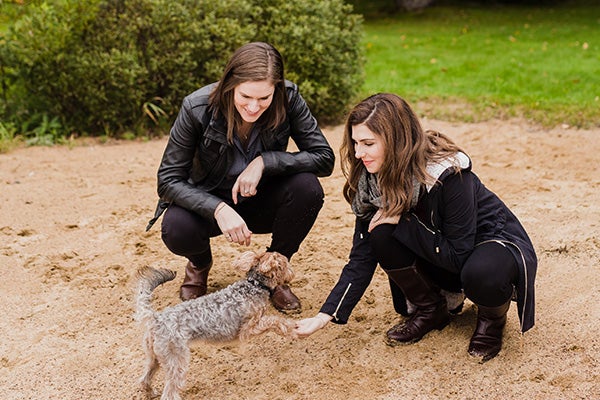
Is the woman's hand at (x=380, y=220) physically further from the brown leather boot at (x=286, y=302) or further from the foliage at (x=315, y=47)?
the foliage at (x=315, y=47)

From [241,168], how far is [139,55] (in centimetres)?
433

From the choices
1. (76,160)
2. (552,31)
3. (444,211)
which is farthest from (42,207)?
(552,31)

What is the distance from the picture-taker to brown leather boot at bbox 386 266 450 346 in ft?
12.7

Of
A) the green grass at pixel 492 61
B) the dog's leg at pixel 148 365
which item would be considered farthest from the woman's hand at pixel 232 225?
the green grass at pixel 492 61

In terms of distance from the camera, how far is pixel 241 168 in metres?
4.30

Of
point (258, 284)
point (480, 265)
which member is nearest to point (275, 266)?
point (258, 284)

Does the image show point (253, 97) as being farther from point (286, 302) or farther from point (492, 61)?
point (492, 61)

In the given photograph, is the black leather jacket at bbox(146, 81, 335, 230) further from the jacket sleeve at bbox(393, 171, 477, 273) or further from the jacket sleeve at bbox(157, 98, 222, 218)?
the jacket sleeve at bbox(393, 171, 477, 273)

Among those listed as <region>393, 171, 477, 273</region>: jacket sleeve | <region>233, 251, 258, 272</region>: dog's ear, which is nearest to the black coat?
<region>393, 171, 477, 273</region>: jacket sleeve

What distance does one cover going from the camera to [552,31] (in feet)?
49.0

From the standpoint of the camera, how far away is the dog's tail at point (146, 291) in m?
3.39

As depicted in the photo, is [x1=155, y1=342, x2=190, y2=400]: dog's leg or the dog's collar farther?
the dog's collar

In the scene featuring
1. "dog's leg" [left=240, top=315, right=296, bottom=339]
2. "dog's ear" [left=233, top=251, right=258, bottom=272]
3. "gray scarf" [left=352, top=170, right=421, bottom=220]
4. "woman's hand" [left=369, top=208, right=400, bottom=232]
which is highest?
"gray scarf" [left=352, top=170, right=421, bottom=220]

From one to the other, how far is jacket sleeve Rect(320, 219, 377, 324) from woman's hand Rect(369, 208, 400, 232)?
0.11m
